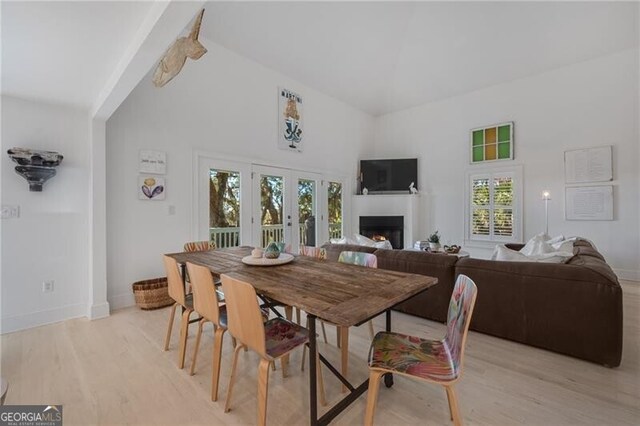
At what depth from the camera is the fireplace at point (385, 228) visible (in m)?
6.29

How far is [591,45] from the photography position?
179 inches

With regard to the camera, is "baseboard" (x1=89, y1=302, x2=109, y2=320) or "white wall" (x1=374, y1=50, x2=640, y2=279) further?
"white wall" (x1=374, y1=50, x2=640, y2=279)

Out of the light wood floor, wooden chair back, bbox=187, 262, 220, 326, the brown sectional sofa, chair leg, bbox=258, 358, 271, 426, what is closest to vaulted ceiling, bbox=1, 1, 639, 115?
wooden chair back, bbox=187, 262, 220, 326

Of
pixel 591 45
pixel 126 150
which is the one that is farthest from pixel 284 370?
pixel 591 45

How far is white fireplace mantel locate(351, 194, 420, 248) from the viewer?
623cm

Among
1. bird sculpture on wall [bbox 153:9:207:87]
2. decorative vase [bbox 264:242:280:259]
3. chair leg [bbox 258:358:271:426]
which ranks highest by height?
bird sculpture on wall [bbox 153:9:207:87]

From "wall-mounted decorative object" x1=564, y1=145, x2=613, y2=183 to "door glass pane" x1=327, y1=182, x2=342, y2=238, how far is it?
13.8 ft

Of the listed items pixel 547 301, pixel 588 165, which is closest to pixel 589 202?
pixel 588 165

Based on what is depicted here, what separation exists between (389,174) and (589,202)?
3.56 metres

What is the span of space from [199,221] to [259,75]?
2.72 m

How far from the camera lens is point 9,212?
2.76m

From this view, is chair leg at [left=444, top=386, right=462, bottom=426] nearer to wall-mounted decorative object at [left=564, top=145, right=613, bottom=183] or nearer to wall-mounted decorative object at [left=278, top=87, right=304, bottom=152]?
wall-mounted decorative object at [left=278, top=87, right=304, bottom=152]

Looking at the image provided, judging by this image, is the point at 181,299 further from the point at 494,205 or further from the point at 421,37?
the point at 494,205

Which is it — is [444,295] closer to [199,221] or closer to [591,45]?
[199,221]
